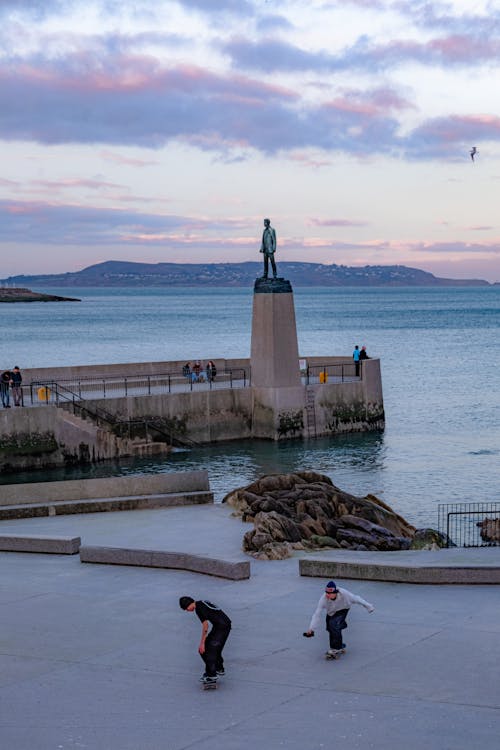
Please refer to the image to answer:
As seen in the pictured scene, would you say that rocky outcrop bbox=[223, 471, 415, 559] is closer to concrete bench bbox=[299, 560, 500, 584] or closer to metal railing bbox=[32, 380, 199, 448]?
concrete bench bbox=[299, 560, 500, 584]

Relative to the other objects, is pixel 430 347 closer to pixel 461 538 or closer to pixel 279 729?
pixel 461 538

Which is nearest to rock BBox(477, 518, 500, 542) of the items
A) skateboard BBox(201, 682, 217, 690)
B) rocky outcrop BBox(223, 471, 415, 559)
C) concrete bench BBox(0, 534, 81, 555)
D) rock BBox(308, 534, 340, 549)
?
rocky outcrop BBox(223, 471, 415, 559)

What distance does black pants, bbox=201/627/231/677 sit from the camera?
10.7 metres

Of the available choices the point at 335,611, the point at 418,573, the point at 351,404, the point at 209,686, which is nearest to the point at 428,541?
the point at 418,573

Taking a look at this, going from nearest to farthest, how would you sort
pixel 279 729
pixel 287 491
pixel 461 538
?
pixel 279 729
pixel 287 491
pixel 461 538

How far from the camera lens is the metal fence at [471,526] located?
2384 centimetres

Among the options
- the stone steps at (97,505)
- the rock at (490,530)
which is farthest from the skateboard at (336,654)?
the rock at (490,530)

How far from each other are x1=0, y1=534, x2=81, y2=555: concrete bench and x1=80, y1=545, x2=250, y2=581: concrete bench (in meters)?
0.62

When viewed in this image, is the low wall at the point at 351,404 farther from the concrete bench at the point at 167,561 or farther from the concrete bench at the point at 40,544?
the concrete bench at the point at 167,561

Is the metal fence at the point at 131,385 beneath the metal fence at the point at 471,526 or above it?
above

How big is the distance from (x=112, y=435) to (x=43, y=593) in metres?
23.0

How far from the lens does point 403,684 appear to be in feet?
35.7

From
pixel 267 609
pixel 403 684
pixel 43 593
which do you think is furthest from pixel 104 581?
pixel 403 684

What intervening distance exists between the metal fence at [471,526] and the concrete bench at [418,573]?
6.85m
